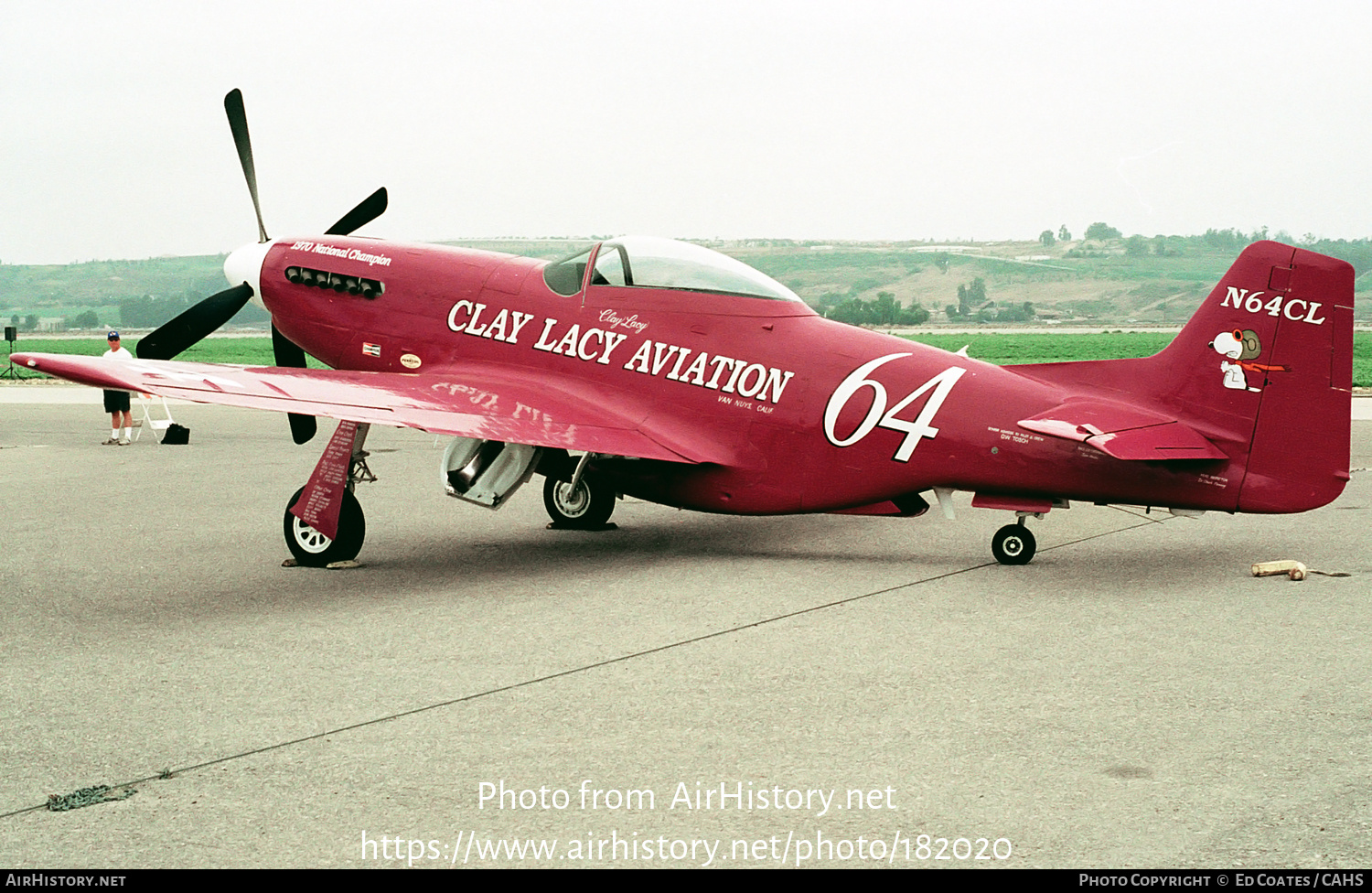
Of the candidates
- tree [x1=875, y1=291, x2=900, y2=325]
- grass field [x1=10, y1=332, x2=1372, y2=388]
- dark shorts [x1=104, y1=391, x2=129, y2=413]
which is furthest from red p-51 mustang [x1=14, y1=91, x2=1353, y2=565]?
tree [x1=875, y1=291, x2=900, y2=325]

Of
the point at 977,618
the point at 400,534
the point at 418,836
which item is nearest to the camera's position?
the point at 418,836

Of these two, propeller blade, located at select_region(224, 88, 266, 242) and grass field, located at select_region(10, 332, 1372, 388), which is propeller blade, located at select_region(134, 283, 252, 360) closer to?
propeller blade, located at select_region(224, 88, 266, 242)

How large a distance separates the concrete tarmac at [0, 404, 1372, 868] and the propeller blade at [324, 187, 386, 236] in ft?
10.9

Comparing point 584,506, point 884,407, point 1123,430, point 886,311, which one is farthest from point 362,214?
point 886,311

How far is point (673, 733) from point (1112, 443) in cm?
433

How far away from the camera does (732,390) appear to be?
10031 mm

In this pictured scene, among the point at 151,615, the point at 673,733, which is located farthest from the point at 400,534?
the point at 673,733

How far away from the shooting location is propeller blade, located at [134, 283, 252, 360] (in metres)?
11.4

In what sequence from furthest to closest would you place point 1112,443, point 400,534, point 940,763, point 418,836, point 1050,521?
point 1050,521 → point 400,534 → point 1112,443 → point 940,763 → point 418,836

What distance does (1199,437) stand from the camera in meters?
8.92

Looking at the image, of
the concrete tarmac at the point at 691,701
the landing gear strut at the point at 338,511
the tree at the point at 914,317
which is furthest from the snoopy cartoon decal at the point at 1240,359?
the tree at the point at 914,317

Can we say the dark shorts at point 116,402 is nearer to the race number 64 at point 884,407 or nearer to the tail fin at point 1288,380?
the race number 64 at point 884,407

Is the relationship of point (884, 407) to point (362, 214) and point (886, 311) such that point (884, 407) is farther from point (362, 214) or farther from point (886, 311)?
point (886, 311)
